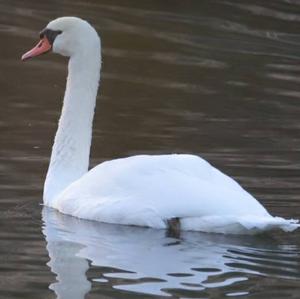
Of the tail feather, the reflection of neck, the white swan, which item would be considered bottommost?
the reflection of neck

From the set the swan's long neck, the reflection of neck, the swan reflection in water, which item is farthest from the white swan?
the reflection of neck

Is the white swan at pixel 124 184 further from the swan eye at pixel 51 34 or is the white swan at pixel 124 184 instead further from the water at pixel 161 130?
the water at pixel 161 130

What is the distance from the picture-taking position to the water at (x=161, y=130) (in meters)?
8.38

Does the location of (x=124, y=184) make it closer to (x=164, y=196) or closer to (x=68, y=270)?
(x=164, y=196)

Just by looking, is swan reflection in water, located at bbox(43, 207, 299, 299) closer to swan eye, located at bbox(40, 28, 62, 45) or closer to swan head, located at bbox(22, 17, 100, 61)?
swan head, located at bbox(22, 17, 100, 61)

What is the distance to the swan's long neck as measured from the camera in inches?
424

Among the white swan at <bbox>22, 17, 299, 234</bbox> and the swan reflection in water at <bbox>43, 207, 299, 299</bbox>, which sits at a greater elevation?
the white swan at <bbox>22, 17, 299, 234</bbox>

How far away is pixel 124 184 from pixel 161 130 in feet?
12.3

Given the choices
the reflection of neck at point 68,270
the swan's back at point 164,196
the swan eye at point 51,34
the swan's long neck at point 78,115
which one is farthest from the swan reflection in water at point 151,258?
the swan eye at point 51,34

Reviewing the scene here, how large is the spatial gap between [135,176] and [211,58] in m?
9.06

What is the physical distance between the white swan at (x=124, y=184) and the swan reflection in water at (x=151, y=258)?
0.12 m

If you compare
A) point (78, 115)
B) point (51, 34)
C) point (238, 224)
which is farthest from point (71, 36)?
point (238, 224)

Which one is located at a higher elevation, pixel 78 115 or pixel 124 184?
pixel 78 115

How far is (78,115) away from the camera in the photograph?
35.8 ft
